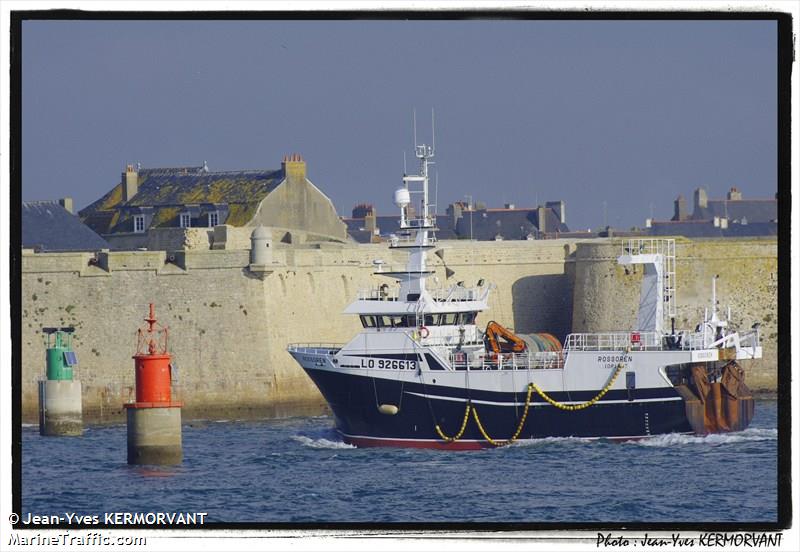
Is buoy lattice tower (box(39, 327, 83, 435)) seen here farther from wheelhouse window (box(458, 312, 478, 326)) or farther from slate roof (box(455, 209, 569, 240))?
slate roof (box(455, 209, 569, 240))

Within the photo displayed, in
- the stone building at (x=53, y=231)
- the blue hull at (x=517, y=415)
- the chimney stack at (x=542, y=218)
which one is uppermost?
the chimney stack at (x=542, y=218)

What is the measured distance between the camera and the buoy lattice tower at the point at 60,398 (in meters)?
45.1

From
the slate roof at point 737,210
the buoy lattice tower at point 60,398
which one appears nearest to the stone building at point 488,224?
the slate roof at point 737,210

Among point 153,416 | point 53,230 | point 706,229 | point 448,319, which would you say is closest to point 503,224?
point 706,229

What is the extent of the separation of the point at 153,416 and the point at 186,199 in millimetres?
29275

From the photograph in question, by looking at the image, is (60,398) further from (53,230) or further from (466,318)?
(53,230)

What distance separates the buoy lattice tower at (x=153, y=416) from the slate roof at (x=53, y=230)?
1752 centimetres

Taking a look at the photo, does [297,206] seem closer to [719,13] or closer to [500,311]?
[500,311]

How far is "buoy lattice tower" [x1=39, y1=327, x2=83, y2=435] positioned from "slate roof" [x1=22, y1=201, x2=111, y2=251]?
7.74 m

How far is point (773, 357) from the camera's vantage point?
56.2 metres

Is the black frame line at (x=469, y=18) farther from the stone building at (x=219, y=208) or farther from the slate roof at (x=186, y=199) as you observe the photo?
the slate roof at (x=186, y=199)

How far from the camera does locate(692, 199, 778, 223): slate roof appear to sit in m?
73.6

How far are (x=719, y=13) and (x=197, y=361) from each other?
1142 inches

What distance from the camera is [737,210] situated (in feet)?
244
